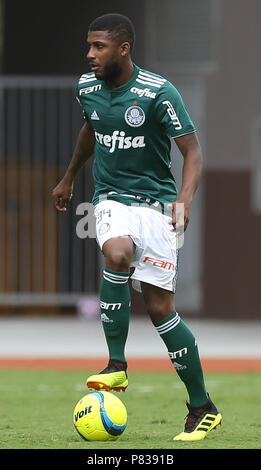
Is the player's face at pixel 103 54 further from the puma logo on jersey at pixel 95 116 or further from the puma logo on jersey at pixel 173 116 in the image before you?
the puma logo on jersey at pixel 173 116

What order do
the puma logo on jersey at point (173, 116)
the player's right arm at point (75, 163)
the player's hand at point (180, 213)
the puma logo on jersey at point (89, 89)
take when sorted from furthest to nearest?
the player's right arm at point (75, 163) → the puma logo on jersey at point (89, 89) → the puma logo on jersey at point (173, 116) → the player's hand at point (180, 213)

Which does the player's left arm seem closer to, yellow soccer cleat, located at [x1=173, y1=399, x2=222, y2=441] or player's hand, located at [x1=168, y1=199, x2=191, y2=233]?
player's hand, located at [x1=168, y1=199, x2=191, y2=233]

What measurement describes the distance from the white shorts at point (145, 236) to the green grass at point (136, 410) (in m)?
0.86

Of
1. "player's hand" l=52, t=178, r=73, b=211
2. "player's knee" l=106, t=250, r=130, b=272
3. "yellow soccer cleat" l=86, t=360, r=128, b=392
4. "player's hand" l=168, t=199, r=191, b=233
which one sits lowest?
"yellow soccer cleat" l=86, t=360, r=128, b=392

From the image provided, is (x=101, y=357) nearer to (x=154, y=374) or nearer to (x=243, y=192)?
(x=154, y=374)

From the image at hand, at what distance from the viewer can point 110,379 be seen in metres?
6.73

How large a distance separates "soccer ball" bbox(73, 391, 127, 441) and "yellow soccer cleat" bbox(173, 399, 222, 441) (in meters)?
0.36

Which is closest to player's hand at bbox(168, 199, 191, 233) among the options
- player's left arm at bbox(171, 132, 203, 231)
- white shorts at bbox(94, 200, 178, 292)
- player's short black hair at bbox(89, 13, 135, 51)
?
player's left arm at bbox(171, 132, 203, 231)

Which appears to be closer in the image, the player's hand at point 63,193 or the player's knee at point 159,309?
the player's knee at point 159,309

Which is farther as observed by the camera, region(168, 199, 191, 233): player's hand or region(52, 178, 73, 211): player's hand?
region(52, 178, 73, 211): player's hand

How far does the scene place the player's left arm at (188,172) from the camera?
6598mm

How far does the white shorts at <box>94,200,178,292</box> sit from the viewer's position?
22.5 feet

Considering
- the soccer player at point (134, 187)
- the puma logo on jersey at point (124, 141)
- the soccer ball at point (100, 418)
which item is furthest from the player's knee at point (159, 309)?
the puma logo on jersey at point (124, 141)
